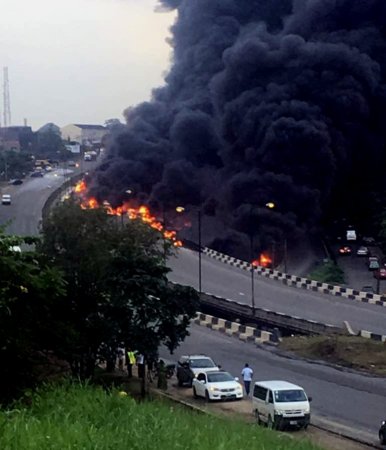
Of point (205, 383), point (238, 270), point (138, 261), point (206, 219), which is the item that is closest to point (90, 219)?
point (138, 261)

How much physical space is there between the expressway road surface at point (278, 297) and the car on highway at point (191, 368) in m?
8.80

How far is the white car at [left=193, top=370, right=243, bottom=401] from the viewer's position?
19281 mm

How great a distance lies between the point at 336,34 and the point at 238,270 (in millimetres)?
25803

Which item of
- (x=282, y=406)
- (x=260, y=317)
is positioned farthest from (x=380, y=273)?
(x=282, y=406)

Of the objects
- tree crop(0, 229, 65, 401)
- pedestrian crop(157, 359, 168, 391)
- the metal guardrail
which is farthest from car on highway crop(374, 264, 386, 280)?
tree crop(0, 229, 65, 401)

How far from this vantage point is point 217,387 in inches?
762

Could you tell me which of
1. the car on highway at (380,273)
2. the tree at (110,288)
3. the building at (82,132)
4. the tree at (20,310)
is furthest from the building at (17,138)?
the tree at (20,310)

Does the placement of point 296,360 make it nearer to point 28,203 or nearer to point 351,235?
point 351,235

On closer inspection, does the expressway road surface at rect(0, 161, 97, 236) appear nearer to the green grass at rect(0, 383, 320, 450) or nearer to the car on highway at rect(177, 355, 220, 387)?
the car on highway at rect(177, 355, 220, 387)

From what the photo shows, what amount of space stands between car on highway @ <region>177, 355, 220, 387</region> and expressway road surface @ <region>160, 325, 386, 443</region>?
166cm

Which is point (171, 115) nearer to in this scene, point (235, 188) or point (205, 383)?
point (235, 188)

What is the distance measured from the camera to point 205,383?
772 inches

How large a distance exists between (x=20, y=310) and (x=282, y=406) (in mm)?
5563

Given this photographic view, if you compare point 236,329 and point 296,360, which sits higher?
point 236,329
